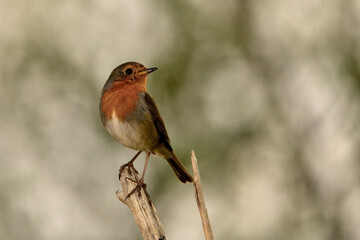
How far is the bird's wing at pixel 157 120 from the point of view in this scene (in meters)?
5.02

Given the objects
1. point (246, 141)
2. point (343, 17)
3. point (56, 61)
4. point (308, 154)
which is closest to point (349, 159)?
point (308, 154)

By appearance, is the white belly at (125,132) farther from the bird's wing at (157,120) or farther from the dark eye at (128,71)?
the dark eye at (128,71)

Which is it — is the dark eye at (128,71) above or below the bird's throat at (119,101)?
above

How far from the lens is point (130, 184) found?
447 cm

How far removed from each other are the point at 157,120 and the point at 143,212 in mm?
1214

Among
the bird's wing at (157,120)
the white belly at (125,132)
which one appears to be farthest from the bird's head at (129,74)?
the white belly at (125,132)

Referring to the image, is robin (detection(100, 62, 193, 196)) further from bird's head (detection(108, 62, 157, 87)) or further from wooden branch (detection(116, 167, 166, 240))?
wooden branch (detection(116, 167, 166, 240))

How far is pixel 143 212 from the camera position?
405 cm

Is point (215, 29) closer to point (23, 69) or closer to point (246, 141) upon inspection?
point (246, 141)

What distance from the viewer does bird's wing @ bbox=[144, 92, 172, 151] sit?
197 inches

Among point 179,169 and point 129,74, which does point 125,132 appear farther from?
point 179,169

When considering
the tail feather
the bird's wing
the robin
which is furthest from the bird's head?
the tail feather

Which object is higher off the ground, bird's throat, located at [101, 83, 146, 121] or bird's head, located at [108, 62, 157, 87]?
bird's head, located at [108, 62, 157, 87]

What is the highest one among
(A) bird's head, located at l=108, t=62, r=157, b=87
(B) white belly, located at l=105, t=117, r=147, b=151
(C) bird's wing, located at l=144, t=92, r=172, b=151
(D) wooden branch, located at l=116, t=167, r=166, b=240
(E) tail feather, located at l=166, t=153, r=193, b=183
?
(A) bird's head, located at l=108, t=62, r=157, b=87
